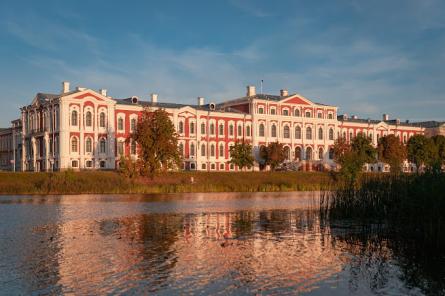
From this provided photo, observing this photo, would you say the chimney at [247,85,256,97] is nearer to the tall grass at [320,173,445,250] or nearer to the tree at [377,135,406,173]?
the tree at [377,135,406,173]

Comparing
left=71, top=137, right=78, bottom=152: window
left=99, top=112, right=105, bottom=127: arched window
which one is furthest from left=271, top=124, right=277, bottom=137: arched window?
left=71, top=137, right=78, bottom=152: window

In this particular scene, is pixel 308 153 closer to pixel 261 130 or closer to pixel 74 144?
pixel 261 130

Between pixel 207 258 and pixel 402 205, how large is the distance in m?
8.93

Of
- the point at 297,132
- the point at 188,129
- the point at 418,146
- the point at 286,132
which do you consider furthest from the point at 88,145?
the point at 418,146

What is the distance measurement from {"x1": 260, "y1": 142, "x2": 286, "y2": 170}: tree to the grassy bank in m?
22.3

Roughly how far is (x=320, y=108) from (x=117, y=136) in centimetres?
4490

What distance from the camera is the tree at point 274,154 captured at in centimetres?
10356

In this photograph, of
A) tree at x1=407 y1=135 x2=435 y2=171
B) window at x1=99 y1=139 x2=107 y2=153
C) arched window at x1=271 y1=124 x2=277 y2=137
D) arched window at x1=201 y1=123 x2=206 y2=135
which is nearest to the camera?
window at x1=99 y1=139 x2=107 y2=153

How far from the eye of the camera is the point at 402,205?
2442 cm

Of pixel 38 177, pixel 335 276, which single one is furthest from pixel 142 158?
pixel 335 276

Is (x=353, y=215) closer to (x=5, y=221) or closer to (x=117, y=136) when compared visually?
(x=5, y=221)

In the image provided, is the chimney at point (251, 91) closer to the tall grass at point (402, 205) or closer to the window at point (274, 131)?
the window at point (274, 131)

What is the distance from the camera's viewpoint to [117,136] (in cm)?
9600

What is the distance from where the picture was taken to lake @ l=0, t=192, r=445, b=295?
54.5ft
